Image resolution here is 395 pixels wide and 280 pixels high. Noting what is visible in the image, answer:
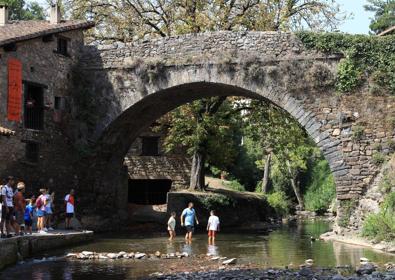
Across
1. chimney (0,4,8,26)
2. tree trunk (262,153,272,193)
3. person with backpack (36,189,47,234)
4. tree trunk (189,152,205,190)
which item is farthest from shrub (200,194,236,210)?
tree trunk (262,153,272,193)

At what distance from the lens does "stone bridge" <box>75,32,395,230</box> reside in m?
20.6

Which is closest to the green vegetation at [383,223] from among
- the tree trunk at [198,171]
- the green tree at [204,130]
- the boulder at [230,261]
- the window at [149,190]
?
the boulder at [230,261]

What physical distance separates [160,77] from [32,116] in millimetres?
4677

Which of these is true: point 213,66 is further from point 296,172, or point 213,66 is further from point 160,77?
point 296,172

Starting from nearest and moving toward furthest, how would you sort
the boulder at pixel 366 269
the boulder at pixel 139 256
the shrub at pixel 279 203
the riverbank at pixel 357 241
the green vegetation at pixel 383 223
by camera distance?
the boulder at pixel 366 269, the boulder at pixel 139 256, the riverbank at pixel 357 241, the green vegetation at pixel 383 223, the shrub at pixel 279 203

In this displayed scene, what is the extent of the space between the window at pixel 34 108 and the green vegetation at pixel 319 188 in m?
23.8

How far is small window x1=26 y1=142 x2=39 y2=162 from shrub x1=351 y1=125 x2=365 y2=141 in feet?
35.3

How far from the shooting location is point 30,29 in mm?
22547

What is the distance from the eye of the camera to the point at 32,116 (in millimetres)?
22500

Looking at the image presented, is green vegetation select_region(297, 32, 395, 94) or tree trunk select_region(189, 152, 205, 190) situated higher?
green vegetation select_region(297, 32, 395, 94)

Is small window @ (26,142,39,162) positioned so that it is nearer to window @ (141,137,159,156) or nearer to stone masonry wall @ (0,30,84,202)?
stone masonry wall @ (0,30,84,202)

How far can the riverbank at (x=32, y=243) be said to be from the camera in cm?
1436

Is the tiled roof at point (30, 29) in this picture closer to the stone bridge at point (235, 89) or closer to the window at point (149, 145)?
the stone bridge at point (235, 89)

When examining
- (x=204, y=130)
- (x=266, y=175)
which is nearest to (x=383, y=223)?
(x=204, y=130)
